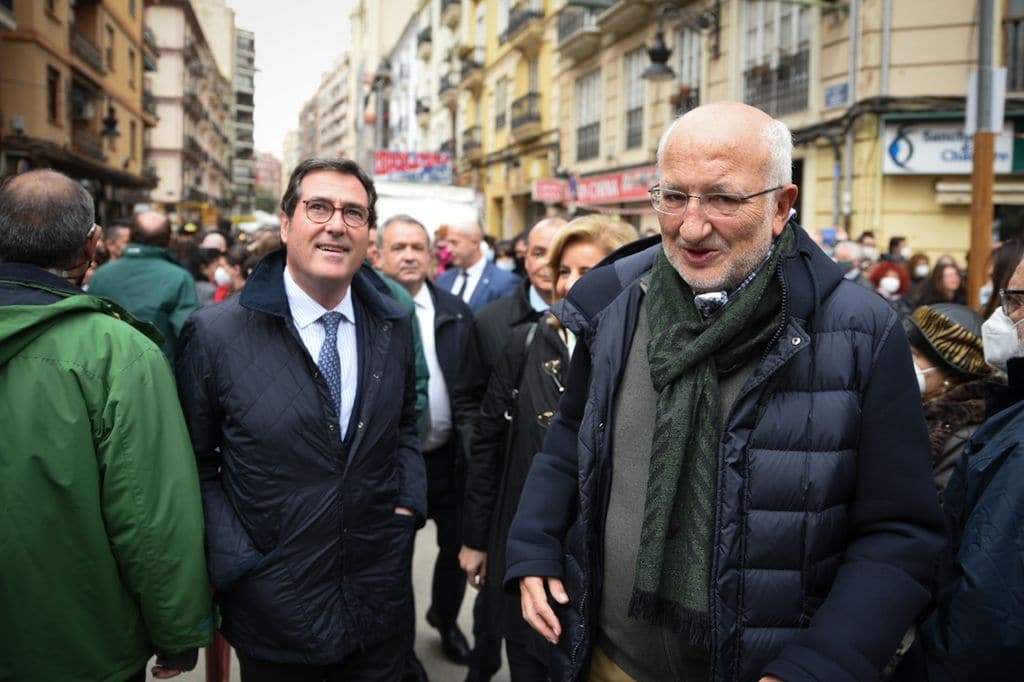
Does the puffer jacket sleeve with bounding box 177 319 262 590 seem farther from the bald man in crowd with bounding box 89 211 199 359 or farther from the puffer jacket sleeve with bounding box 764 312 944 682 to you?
the bald man in crowd with bounding box 89 211 199 359

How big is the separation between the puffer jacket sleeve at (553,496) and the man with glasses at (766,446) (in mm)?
266

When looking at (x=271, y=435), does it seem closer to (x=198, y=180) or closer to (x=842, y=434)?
(x=842, y=434)

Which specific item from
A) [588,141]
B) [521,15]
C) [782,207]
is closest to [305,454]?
[782,207]

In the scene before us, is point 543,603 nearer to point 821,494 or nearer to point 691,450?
point 691,450

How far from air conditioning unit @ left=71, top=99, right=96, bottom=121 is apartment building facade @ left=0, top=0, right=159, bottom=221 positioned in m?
0.03

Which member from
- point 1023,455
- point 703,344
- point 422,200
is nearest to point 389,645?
point 703,344

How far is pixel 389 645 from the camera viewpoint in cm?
293

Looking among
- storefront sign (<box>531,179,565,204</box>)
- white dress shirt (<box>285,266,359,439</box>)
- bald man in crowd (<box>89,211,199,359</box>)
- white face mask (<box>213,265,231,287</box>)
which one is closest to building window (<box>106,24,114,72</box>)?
storefront sign (<box>531,179,565,204</box>)

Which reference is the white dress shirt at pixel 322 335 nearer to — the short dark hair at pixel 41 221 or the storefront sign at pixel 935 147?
the short dark hair at pixel 41 221

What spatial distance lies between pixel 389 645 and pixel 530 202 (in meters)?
28.9

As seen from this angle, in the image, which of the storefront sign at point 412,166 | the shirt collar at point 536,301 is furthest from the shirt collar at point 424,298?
the storefront sign at point 412,166

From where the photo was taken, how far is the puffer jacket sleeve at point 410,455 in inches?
121

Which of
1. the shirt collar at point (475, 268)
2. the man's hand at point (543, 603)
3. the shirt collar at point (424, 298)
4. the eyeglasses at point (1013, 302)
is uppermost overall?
the shirt collar at point (475, 268)

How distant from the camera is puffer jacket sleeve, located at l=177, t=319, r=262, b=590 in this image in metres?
2.58
